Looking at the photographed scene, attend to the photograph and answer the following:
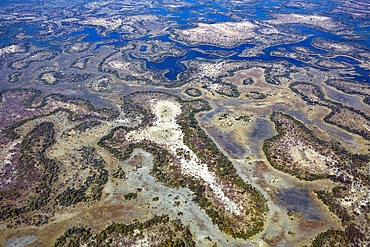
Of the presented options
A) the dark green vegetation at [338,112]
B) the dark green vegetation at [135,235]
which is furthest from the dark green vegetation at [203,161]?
the dark green vegetation at [338,112]

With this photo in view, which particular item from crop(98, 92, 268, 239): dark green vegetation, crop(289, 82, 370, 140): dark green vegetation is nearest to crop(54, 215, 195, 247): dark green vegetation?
crop(98, 92, 268, 239): dark green vegetation

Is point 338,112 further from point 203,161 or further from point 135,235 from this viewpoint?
point 135,235

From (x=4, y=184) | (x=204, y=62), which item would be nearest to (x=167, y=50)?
(x=204, y=62)

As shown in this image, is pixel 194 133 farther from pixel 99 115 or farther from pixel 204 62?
pixel 204 62

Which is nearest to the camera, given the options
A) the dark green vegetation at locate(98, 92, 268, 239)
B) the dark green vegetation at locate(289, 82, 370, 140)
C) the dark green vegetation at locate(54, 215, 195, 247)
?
the dark green vegetation at locate(54, 215, 195, 247)

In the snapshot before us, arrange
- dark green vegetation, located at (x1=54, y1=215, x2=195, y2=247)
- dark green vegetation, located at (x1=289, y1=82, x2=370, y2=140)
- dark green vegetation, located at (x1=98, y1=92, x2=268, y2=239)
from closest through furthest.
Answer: dark green vegetation, located at (x1=54, y1=215, x2=195, y2=247) < dark green vegetation, located at (x1=98, y1=92, x2=268, y2=239) < dark green vegetation, located at (x1=289, y1=82, x2=370, y2=140)

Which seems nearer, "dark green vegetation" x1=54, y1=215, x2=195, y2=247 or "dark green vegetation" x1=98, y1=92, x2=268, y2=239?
"dark green vegetation" x1=54, y1=215, x2=195, y2=247

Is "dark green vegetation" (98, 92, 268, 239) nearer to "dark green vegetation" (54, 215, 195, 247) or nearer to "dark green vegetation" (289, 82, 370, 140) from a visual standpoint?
"dark green vegetation" (54, 215, 195, 247)
